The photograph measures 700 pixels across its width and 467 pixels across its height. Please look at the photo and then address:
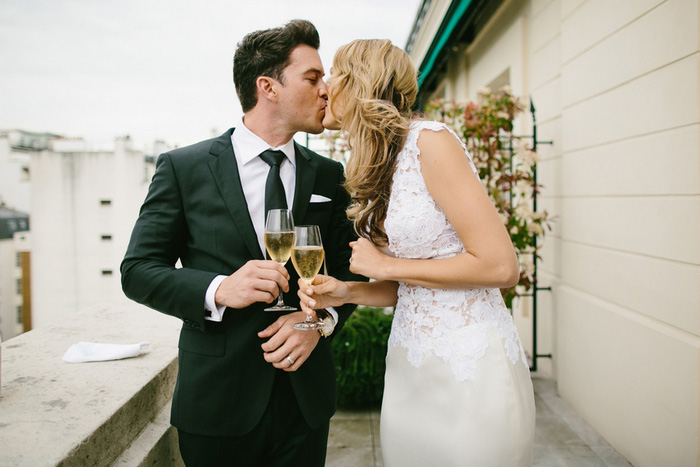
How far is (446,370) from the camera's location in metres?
1.33

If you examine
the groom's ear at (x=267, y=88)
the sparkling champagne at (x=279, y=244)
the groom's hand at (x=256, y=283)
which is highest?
the groom's ear at (x=267, y=88)

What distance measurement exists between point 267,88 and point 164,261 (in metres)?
0.75

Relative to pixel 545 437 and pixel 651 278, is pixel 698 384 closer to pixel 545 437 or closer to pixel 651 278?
pixel 651 278

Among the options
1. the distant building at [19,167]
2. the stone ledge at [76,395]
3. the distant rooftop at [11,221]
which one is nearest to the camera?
the stone ledge at [76,395]

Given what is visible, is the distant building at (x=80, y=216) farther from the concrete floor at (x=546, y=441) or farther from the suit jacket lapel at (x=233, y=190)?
the suit jacket lapel at (x=233, y=190)


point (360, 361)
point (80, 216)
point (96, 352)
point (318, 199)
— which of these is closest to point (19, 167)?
point (80, 216)

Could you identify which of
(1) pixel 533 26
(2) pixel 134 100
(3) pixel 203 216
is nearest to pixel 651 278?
(3) pixel 203 216

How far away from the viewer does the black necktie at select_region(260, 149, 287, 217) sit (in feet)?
4.94

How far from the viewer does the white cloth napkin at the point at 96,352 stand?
5.76 ft

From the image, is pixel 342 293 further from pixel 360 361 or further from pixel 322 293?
pixel 360 361

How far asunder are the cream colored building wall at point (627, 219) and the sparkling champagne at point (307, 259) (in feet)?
6.18

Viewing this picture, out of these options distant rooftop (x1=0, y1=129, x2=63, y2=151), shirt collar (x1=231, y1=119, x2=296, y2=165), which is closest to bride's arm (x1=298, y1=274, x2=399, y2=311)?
shirt collar (x1=231, y1=119, x2=296, y2=165)

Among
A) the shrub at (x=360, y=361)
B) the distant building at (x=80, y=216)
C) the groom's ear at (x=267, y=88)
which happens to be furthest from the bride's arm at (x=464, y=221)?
the distant building at (x=80, y=216)

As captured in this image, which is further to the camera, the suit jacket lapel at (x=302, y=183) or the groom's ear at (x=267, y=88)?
the groom's ear at (x=267, y=88)
